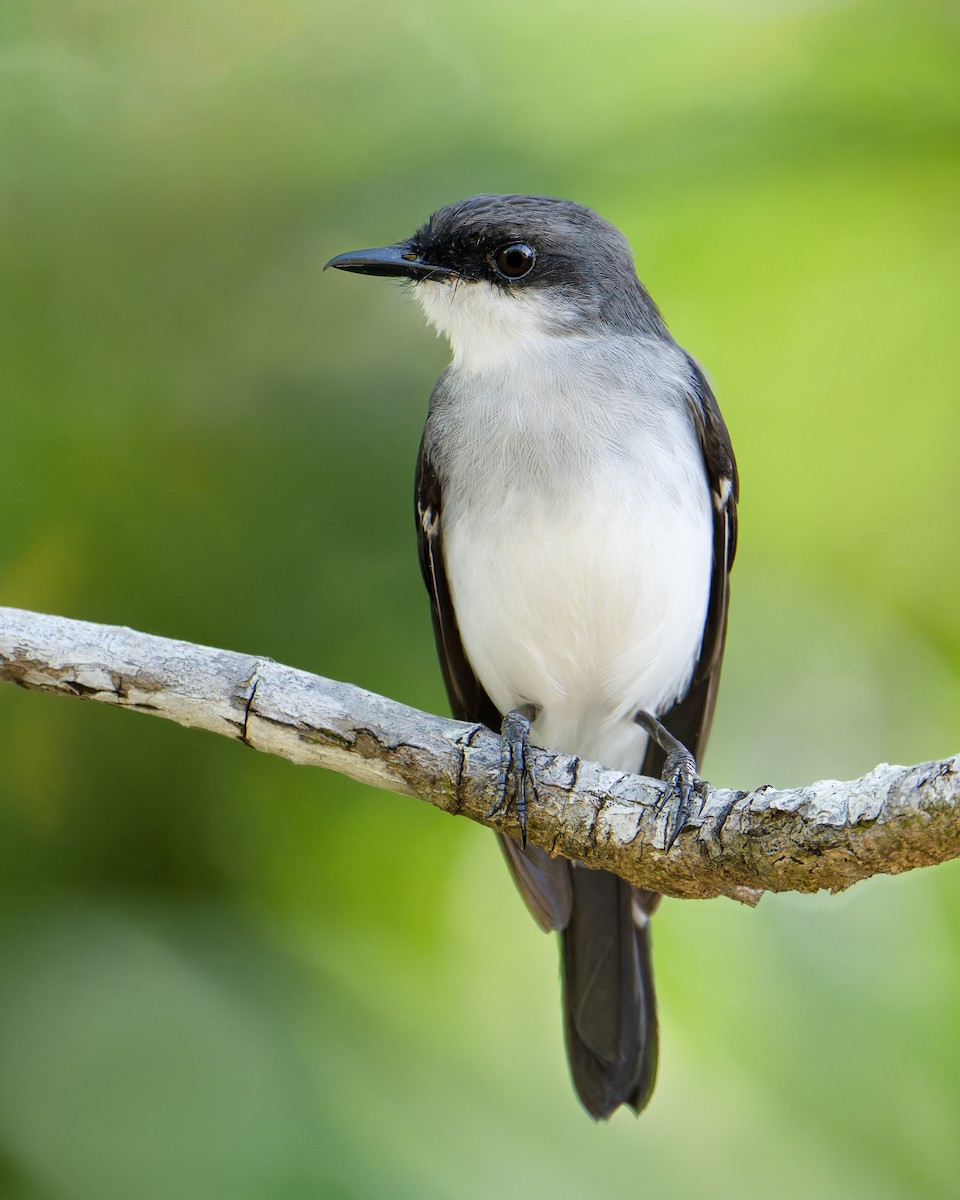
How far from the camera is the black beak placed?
3.60 meters

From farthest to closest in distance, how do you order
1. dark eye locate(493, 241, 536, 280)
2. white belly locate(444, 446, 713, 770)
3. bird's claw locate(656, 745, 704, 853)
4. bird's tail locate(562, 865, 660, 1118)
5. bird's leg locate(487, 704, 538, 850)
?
1. bird's tail locate(562, 865, 660, 1118)
2. dark eye locate(493, 241, 536, 280)
3. white belly locate(444, 446, 713, 770)
4. bird's leg locate(487, 704, 538, 850)
5. bird's claw locate(656, 745, 704, 853)

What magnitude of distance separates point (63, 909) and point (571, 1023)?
155 cm

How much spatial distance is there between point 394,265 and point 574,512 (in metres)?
0.95

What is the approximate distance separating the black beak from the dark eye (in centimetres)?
14

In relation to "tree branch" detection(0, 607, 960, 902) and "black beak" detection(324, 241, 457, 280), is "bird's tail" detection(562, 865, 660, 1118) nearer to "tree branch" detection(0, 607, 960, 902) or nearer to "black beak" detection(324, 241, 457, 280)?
"tree branch" detection(0, 607, 960, 902)

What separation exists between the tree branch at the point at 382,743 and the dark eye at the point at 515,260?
143 centimetres

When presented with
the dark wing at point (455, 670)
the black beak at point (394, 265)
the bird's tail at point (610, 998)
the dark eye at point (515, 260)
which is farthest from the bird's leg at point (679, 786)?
the black beak at point (394, 265)

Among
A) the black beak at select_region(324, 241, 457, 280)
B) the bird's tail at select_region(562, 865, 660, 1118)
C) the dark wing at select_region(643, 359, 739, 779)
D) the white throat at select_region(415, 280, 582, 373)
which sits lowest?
the bird's tail at select_region(562, 865, 660, 1118)

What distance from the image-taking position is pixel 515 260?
3561 mm

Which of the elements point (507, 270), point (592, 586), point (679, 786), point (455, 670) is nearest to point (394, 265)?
point (507, 270)

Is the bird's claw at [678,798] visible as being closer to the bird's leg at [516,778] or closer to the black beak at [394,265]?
the bird's leg at [516,778]

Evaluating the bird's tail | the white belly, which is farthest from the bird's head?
the bird's tail

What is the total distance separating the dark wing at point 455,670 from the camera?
12.1 feet

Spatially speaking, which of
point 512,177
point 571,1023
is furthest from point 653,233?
point 571,1023
